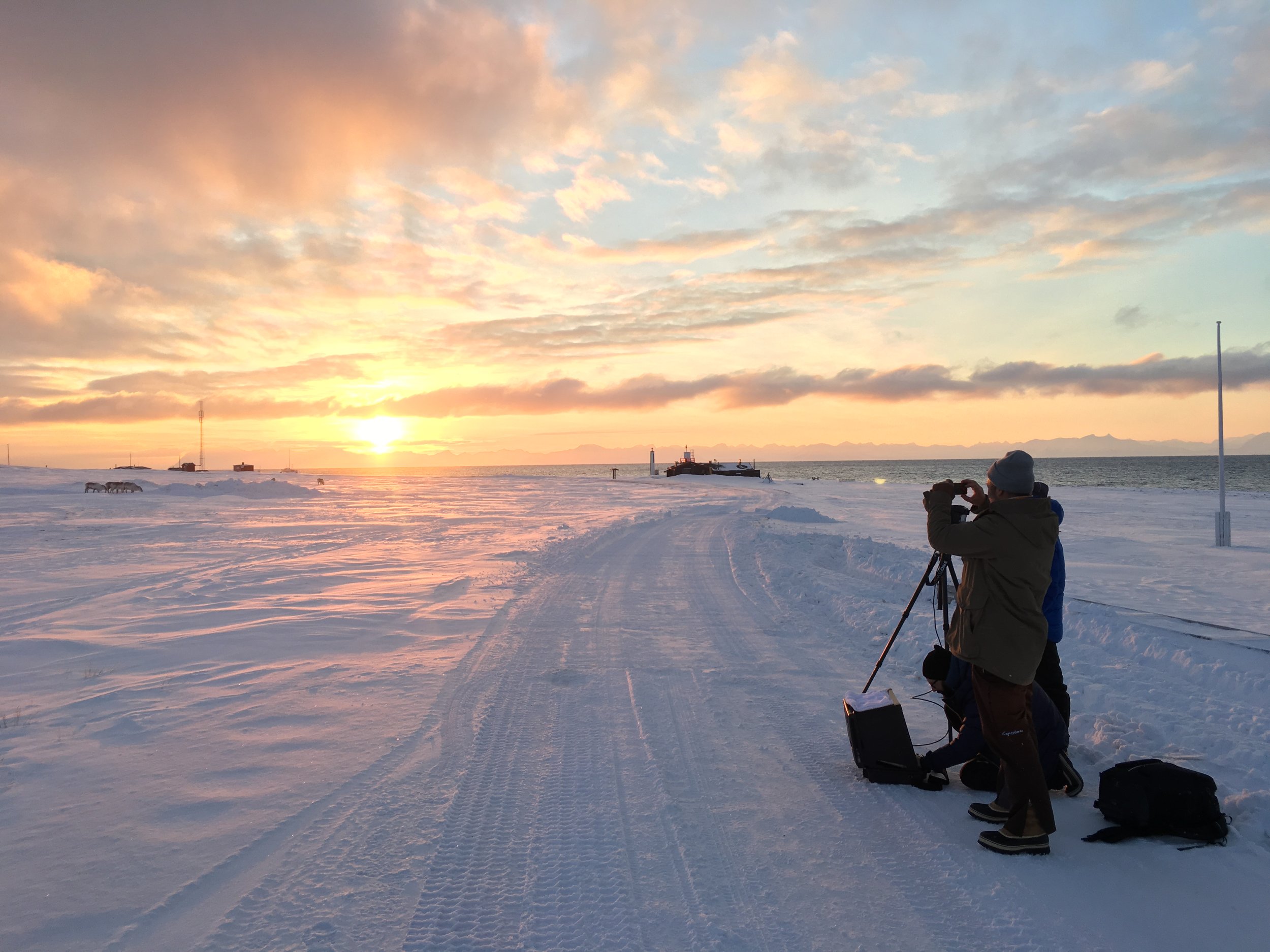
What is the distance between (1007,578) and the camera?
12.5ft

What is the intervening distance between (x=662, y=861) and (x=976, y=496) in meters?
2.65

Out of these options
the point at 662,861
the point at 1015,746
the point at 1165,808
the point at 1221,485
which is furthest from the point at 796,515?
the point at 662,861

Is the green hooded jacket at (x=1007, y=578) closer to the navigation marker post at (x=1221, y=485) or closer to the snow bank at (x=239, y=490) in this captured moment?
the navigation marker post at (x=1221, y=485)

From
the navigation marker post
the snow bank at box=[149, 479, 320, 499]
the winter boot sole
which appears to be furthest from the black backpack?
the snow bank at box=[149, 479, 320, 499]

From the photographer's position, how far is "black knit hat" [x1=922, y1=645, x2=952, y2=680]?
4652mm

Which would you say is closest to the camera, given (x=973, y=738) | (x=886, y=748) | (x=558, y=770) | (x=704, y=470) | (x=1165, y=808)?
(x=1165, y=808)

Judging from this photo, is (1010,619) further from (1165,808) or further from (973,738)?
(1165,808)

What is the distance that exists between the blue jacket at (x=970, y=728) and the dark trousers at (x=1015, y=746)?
0.49 ft

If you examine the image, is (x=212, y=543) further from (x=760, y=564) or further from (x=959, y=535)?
(x=959, y=535)

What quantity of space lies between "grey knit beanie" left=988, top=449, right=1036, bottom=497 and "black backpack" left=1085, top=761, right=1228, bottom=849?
1.71m

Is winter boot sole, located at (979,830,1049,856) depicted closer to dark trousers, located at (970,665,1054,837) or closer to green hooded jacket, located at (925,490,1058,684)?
dark trousers, located at (970,665,1054,837)

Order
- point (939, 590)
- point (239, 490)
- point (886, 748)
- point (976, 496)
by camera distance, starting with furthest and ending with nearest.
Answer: point (239, 490)
point (939, 590)
point (886, 748)
point (976, 496)

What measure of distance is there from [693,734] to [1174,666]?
5.31 metres

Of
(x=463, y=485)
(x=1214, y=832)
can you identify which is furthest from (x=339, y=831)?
(x=463, y=485)
